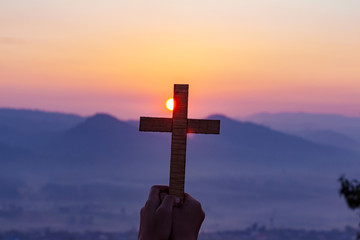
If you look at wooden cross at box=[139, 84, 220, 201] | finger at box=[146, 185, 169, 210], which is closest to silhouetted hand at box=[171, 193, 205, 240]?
finger at box=[146, 185, 169, 210]

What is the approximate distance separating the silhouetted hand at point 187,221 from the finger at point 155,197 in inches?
7.0

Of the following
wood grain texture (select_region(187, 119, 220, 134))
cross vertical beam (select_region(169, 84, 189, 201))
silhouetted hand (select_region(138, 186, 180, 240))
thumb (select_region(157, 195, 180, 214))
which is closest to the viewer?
silhouetted hand (select_region(138, 186, 180, 240))

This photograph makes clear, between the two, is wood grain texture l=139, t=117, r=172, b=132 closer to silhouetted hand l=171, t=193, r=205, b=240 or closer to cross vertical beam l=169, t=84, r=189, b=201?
cross vertical beam l=169, t=84, r=189, b=201

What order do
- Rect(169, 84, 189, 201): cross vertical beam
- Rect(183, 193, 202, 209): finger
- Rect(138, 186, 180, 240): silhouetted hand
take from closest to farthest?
Rect(138, 186, 180, 240): silhouetted hand, Rect(183, 193, 202, 209): finger, Rect(169, 84, 189, 201): cross vertical beam

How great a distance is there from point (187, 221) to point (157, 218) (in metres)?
0.30

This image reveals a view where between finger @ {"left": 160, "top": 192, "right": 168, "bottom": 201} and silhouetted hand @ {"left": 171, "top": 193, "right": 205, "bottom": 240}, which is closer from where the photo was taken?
silhouetted hand @ {"left": 171, "top": 193, "right": 205, "bottom": 240}

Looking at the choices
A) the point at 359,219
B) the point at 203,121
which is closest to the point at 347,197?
the point at 359,219

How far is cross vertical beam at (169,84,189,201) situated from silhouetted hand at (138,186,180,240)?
2.14ft

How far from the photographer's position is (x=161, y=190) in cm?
634

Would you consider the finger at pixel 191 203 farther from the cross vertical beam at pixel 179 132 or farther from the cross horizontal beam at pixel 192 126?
the cross horizontal beam at pixel 192 126

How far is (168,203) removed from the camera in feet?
19.5

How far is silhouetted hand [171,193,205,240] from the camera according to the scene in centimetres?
585

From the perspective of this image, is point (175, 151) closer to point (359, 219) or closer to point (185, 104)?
point (185, 104)

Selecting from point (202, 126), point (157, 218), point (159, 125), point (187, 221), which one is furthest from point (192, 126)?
point (157, 218)
